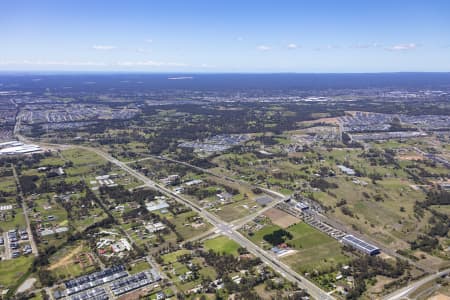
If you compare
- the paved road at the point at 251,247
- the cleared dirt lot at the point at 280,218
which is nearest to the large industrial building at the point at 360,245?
the cleared dirt lot at the point at 280,218

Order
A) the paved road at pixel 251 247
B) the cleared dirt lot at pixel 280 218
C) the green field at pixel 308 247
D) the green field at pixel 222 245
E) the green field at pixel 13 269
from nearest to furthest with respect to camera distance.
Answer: the paved road at pixel 251 247
the green field at pixel 13 269
the green field at pixel 308 247
the green field at pixel 222 245
the cleared dirt lot at pixel 280 218

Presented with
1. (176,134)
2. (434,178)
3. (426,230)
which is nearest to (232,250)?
(426,230)

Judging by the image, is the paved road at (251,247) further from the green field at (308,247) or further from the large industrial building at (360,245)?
the large industrial building at (360,245)

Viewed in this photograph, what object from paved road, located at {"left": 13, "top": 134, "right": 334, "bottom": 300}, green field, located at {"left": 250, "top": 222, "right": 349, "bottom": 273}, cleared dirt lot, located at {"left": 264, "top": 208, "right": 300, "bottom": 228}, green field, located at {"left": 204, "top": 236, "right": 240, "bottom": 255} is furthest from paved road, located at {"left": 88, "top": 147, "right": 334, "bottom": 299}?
cleared dirt lot, located at {"left": 264, "top": 208, "right": 300, "bottom": 228}

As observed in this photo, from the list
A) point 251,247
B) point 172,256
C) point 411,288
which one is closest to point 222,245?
point 251,247

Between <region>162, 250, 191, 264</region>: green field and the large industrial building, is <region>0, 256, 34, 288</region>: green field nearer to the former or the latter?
<region>162, 250, 191, 264</region>: green field
